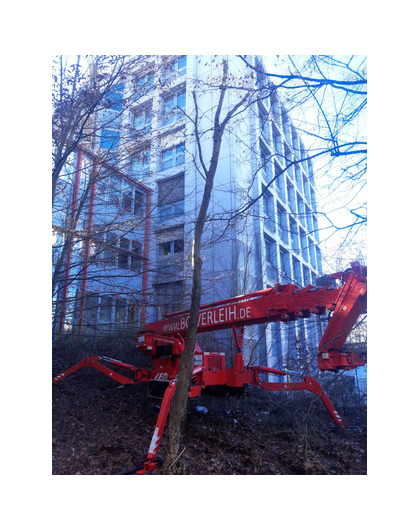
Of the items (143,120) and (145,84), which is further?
(143,120)

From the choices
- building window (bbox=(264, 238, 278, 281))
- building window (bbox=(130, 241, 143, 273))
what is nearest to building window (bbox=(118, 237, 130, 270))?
building window (bbox=(130, 241, 143, 273))

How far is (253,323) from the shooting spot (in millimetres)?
6531

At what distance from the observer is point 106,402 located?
780 cm

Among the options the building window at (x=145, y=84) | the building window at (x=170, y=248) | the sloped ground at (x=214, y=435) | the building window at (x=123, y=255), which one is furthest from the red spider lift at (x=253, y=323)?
the building window at (x=145, y=84)

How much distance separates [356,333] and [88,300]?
225 inches

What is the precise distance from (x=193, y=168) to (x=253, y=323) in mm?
5389

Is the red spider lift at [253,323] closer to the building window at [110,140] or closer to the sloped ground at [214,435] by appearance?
the sloped ground at [214,435]

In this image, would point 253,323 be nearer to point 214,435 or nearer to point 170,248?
point 214,435

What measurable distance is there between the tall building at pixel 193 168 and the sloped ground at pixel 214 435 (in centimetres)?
165

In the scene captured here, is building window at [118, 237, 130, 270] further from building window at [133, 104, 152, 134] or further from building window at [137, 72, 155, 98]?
building window at [137, 72, 155, 98]

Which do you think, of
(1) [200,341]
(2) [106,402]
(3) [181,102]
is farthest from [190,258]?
(3) [181,102]

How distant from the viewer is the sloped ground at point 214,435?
5156mm

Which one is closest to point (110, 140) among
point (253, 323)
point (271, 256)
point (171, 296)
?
point (253, 323)
